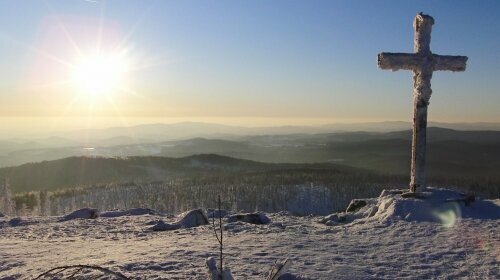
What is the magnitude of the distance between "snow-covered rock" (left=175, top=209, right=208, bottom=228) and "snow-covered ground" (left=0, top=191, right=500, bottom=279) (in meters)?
1.15

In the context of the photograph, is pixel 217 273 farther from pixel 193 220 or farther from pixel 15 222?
pixel 15 222

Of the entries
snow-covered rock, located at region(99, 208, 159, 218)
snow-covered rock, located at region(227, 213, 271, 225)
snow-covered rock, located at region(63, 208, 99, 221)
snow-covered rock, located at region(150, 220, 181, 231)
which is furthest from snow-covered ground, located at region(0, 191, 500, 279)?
snow-covered rock, located at region(99, 208, 159, 218)

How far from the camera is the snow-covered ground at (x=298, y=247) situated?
372 inches

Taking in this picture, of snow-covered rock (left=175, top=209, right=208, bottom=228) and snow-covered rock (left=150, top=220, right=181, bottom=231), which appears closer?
snow-covered rock (left=150, top=220, right=181, bottom=231)

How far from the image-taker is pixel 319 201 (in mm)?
88875

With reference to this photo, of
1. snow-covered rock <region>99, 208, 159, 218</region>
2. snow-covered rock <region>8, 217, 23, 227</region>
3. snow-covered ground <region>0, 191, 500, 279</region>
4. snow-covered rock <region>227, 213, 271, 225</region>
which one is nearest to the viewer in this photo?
snow-covered ground <region>0, 191, 500, 279</region>

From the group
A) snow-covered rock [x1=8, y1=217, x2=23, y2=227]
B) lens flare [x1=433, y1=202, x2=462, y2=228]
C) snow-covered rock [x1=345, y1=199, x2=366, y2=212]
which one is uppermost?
lens flare [x1=433, y1=202, x2=462, y2=228]

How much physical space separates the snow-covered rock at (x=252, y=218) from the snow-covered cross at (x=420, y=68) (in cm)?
628

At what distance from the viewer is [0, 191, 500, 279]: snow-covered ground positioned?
9453 millimetres

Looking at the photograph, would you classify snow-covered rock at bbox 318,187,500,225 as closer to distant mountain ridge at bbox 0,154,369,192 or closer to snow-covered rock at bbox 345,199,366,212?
snow-covered rock at bbox 345,199,366,212

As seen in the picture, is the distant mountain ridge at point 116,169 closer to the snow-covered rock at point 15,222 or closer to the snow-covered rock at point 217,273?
the snow-covered rock at point 15,222

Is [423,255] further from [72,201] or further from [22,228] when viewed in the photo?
[72,201]

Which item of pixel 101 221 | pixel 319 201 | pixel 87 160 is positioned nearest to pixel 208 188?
pixel 319 201

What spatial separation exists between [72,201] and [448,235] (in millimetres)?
91921
